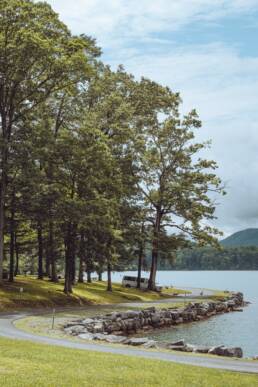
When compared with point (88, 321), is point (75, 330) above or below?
above

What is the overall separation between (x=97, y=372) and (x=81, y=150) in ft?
101

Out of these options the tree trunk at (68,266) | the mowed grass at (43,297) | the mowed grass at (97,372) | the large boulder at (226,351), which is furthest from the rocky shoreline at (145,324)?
the tree trunk at (68,266)

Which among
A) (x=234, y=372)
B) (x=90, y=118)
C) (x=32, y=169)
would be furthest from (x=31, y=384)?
(x=90, y=118)

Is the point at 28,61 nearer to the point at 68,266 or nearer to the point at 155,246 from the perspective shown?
the point at 68,266

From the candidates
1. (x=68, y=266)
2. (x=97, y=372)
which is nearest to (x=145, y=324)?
(x=68, y=266)

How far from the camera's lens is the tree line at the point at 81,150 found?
41844mm

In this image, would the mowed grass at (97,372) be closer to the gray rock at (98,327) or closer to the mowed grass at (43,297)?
the gray rock at (98,327)

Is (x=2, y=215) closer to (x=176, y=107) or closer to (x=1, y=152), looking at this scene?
(x=1, y=152)

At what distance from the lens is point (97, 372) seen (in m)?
16.2

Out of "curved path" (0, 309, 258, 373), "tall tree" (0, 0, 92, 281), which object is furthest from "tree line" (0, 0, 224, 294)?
"curved path" (0, 309, 258, 373)

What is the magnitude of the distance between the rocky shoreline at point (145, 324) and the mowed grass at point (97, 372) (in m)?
5.08

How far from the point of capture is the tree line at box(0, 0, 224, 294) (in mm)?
41844

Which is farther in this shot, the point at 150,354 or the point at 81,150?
the point at 81,150

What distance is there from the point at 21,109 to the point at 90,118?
255 inches
